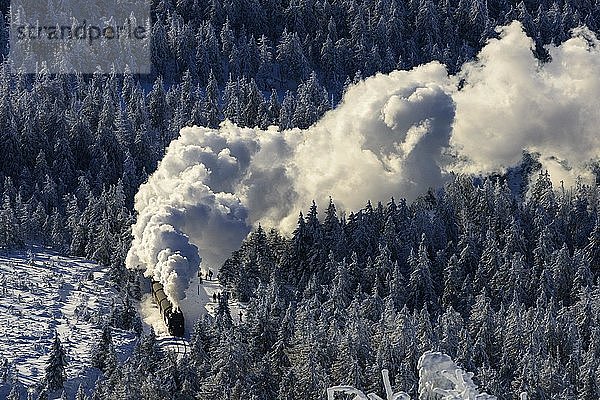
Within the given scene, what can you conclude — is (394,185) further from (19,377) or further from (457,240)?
(19,377)

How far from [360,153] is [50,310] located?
6261 cm

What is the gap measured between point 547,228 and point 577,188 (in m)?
22.9

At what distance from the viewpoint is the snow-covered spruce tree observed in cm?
10756

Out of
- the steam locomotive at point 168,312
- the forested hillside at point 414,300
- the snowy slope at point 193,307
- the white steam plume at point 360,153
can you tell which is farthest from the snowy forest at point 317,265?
the white steam plume at point 360,153

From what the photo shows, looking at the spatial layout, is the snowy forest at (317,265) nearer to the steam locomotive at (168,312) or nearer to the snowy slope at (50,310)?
the snowy slope at (50,310)

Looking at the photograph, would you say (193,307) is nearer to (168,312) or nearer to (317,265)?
(168,312)

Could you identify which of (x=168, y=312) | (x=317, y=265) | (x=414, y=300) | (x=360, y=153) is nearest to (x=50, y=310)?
(x=168, y=312)

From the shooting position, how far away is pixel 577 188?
17188cm

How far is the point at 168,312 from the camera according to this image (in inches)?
4702

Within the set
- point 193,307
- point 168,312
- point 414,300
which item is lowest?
point 168,312

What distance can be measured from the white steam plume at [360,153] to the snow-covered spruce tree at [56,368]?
1882 centimetres

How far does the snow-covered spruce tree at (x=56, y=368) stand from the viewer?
10756 centimetres

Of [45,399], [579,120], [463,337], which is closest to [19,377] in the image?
[45,399]

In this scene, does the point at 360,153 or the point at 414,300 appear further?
the point at 360,153
